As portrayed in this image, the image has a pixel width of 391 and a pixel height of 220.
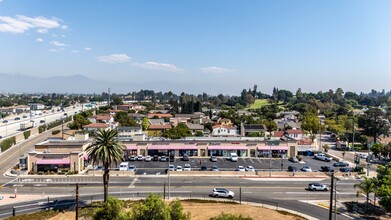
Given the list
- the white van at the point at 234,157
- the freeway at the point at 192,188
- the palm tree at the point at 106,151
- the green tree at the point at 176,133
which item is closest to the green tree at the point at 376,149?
the freeway at the point at 192,188

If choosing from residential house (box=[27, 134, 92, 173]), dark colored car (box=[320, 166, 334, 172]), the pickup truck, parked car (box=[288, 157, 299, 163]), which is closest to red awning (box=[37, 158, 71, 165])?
residential house (box=[27, 134, 92, 173])

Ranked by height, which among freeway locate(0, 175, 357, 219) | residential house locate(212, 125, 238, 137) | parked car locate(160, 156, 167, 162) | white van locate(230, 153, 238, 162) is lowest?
freeway locate(0, 175, 357, 219)

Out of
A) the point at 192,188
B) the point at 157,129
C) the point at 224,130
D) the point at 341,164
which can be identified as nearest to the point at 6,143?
the point at 157,129

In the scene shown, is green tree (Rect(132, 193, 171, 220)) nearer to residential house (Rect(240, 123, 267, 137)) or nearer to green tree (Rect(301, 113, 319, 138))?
residential house (Rect(240, 123, 267, 137))

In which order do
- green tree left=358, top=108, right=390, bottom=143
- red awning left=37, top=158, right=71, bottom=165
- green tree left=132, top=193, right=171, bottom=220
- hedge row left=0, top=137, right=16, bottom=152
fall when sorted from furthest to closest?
1. green tree left=358, top=108, right=390, bottom=143
2. hedge row left=0, top=137, right=16, bottom=152
3. red awning left=37, top=158, right=71, bottom=165
4. green tree left=132, top=193, right=171, bottom=220

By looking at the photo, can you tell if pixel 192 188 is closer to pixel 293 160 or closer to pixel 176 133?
pixel 293 160
